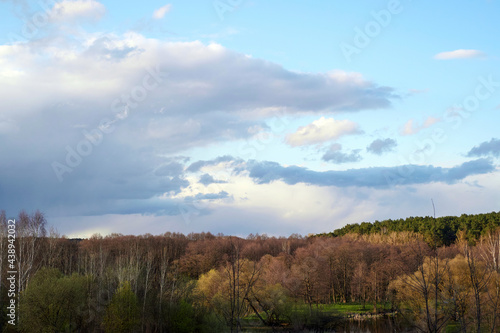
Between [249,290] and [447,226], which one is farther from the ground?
[447,226]

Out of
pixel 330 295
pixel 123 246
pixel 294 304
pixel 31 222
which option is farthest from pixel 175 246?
pixel 294 304

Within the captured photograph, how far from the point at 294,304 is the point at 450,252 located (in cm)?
5523

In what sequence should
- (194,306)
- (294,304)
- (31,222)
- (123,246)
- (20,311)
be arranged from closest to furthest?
(20,311)
(194,306)
(294,304)
(31,222)
(123,246)

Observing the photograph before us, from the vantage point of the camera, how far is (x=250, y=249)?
13688 centimetres

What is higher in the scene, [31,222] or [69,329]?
[31,222]

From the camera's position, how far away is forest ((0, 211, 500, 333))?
3300 cm

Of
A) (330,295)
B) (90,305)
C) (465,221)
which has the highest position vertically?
(465,221)

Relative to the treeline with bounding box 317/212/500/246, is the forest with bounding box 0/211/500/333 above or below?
below

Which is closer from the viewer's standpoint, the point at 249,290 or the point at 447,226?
the point at 249,290

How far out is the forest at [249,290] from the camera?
108 feet

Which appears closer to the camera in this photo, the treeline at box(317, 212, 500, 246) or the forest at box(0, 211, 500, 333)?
the forest at box(0, 211, 500, 333)

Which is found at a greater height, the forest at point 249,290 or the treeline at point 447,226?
the treeline at point 447,226

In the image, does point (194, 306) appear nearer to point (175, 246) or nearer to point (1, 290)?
point (1, 290)

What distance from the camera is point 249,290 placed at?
58.5 metres
